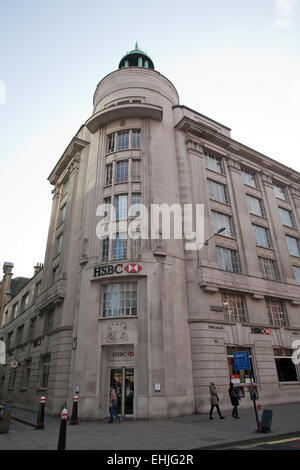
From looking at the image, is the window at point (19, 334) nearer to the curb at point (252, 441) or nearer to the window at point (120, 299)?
the window at point (120, 299)

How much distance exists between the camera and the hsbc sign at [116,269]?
1900 cm

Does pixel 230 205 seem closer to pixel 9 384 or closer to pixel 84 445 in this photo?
pixel 84 445

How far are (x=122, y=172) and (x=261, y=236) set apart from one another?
1480cm

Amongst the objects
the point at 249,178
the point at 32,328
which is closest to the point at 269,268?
the point at 249,178

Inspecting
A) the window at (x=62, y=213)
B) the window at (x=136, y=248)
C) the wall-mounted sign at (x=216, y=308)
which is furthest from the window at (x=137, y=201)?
the window at (x=62, y=213)

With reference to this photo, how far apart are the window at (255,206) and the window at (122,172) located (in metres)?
13.2

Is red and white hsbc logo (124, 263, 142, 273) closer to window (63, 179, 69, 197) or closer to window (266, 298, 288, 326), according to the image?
window (266, 298, 288, 326)

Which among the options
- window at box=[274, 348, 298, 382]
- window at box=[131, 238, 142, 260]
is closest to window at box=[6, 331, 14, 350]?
window at box=[131, 238, 142, 260]

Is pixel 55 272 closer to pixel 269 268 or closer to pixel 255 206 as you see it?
pixel 269 268

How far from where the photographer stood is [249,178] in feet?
102

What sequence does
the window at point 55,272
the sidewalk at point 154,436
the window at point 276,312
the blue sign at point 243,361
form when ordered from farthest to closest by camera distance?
the window at point 55,272 → the window at point 276,312 → the blue sign at point 243,361 → the sidewalk at point 154,436

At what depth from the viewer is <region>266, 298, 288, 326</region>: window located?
78.4 ft
